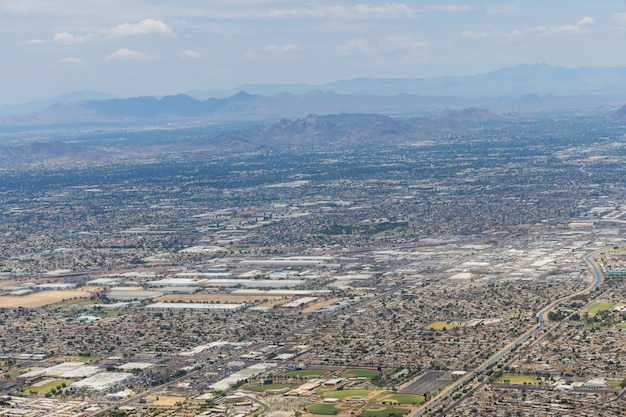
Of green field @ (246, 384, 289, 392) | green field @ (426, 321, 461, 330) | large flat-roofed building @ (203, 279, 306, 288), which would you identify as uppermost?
green field @ (246, 384, 289, 392)

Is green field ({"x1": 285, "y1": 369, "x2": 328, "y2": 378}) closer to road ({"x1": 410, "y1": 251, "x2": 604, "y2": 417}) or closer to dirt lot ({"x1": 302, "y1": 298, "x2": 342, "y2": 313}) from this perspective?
road ({"x1": 410, "y1": 251, "x2": 604, "y2": 417})

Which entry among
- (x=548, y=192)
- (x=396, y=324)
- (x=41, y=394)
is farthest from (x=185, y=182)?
(x=41, y=394)

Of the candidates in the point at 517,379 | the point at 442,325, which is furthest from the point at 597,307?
the point at 517,379

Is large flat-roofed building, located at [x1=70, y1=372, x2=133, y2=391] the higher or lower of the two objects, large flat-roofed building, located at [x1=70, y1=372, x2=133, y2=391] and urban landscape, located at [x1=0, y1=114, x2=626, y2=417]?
the higher

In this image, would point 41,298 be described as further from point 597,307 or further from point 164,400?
point 597,307

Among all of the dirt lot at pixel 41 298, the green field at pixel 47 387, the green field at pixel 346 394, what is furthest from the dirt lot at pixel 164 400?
the dirt lot at pixel 41 298

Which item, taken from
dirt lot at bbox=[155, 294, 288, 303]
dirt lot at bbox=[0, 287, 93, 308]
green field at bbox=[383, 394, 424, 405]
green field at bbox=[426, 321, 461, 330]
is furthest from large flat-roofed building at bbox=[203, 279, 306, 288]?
green field at bbox=[383, 394, 424, 405]

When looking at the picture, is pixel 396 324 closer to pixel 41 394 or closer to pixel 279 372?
pixel 279 372
